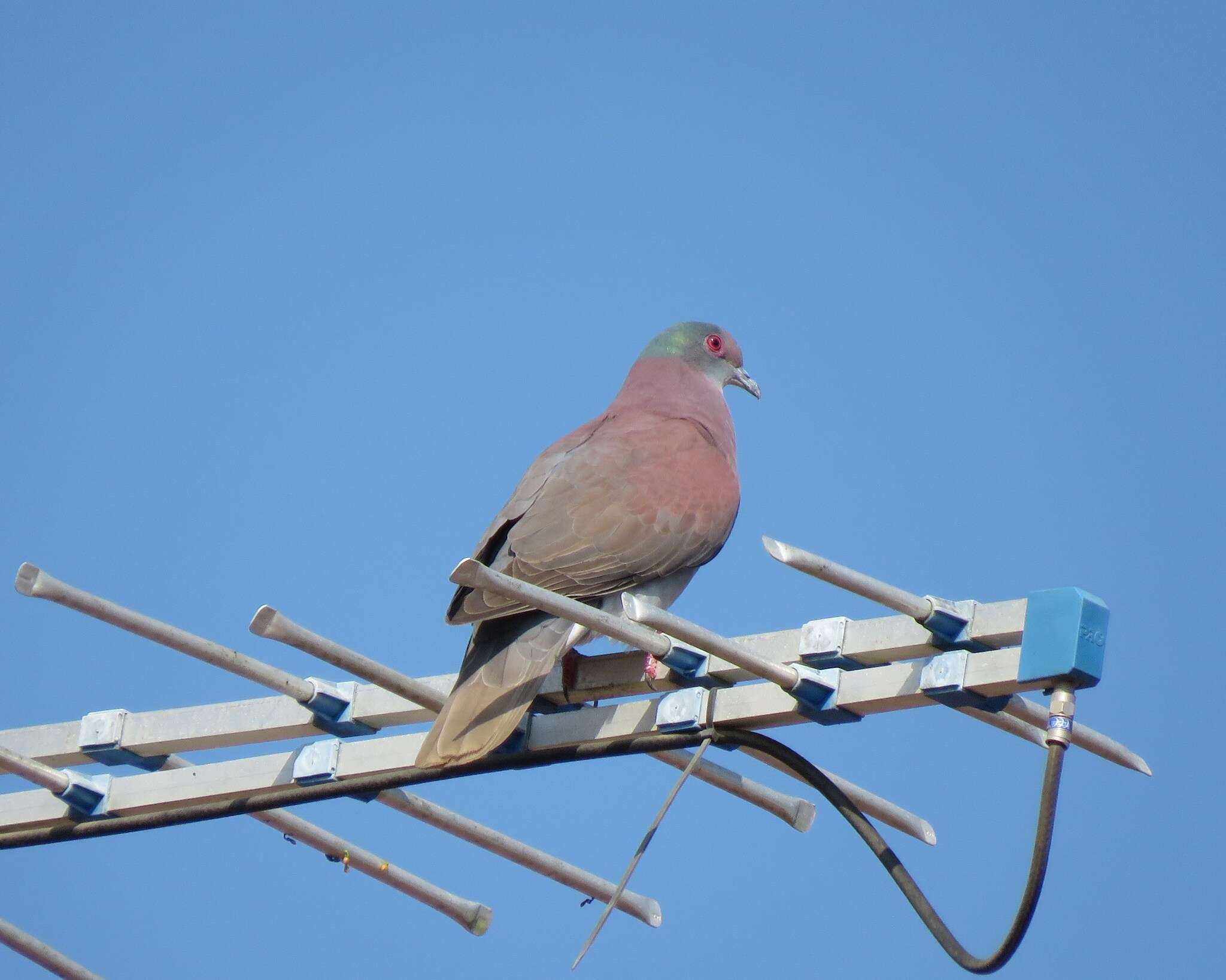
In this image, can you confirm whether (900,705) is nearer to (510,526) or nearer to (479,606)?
(479,606)

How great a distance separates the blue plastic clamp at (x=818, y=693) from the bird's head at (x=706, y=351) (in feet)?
12.0

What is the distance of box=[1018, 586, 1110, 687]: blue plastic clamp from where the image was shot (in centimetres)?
362

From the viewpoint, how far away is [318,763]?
4551mm

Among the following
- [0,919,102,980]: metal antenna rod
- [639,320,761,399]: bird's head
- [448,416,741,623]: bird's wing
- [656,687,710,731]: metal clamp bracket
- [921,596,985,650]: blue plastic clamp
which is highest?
[639,320,761,399]: bird's head

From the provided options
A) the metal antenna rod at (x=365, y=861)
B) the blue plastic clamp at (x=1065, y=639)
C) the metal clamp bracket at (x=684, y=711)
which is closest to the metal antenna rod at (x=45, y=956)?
the metal antenna rod at (x=365, y=861)

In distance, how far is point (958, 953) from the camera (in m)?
3.65

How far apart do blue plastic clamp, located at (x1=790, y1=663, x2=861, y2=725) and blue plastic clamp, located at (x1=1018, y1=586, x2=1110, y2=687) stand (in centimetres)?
47

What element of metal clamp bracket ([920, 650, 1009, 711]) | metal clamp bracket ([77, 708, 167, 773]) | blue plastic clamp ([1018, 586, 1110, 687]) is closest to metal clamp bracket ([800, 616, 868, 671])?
metal clamp bracket ([920, 650, 1009, 711])

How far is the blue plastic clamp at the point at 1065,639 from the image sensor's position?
3.62 metres

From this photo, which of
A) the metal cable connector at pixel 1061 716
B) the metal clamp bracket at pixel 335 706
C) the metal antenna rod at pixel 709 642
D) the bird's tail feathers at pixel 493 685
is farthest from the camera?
the metal clamp bracket at pixel 335 706

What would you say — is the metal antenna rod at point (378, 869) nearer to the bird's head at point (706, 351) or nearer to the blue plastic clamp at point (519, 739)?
the blue plastic clamp at point (519, 739)

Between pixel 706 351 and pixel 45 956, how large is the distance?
3759mm

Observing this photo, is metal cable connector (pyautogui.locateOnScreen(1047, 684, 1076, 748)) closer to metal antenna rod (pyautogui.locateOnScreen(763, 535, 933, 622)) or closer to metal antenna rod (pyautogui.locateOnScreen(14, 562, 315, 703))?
metal antenna rod (pyautogui.locateOnScreen(763, 535, 933, 622))

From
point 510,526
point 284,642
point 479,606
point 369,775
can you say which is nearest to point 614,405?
point 510,526
